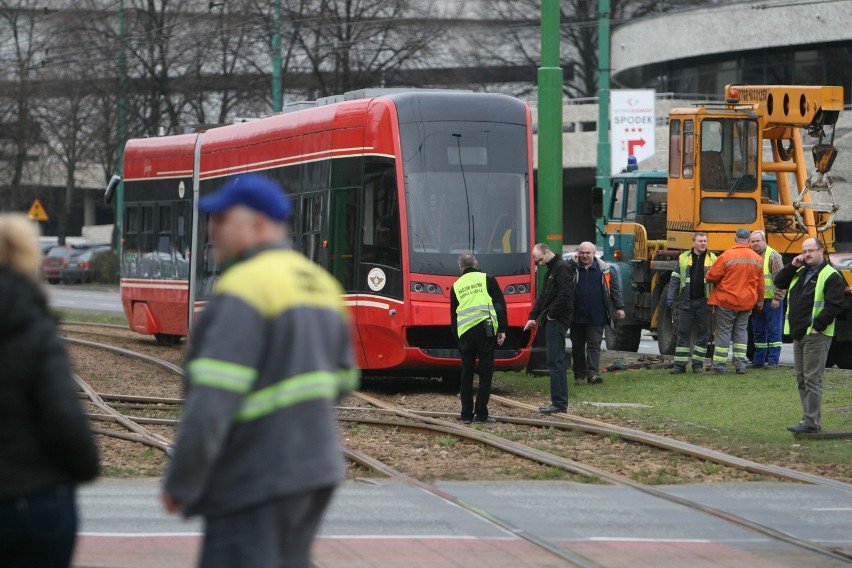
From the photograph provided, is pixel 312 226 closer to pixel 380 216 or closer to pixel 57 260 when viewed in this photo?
pixel 380 216

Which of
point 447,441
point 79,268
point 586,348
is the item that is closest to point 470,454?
point 447,441

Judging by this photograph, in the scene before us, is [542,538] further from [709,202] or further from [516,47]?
[516,47]

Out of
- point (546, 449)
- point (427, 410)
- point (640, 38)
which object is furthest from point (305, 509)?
point (640, 38)

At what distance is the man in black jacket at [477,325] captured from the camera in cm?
1441

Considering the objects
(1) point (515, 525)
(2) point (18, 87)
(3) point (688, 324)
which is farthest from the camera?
(2) point (18, 87)

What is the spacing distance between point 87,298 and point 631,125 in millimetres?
21023

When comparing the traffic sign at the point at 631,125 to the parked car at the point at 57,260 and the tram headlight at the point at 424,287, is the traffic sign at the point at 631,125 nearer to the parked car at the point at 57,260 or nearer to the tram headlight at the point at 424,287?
the tram headlight at the point at 424,287

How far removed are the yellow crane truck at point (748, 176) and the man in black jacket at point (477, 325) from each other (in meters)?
6.90

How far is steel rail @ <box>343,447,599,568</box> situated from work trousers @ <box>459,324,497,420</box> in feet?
7.48

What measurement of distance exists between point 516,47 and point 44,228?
34.6 m

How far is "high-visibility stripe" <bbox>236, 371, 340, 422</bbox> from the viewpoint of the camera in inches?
176

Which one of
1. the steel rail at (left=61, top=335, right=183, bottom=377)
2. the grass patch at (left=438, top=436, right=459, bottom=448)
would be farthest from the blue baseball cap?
the steel rail at (left=61, top=335, right=183, bottom=377)

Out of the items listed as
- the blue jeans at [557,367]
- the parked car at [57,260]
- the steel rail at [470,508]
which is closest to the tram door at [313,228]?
the blue jeans at [557,367]

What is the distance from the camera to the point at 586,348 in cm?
1869
